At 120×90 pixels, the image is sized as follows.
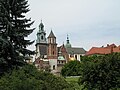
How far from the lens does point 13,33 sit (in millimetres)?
24500

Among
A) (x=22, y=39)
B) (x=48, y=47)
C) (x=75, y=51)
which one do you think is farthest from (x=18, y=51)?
(x=75, y=51)

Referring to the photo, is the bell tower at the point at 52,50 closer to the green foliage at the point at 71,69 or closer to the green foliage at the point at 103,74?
the green foliage at the point at 71,69

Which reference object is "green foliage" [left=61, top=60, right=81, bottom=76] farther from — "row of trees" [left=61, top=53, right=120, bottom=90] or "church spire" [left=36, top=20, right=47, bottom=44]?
"row of trees" [left=61, top=53, right=120, bottom=90]

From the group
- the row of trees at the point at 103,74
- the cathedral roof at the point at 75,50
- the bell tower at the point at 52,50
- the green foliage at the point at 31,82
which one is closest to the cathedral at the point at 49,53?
the bell tower at the point at 52,50

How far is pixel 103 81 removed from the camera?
28359 mm

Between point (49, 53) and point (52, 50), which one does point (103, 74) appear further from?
point (49, 53)

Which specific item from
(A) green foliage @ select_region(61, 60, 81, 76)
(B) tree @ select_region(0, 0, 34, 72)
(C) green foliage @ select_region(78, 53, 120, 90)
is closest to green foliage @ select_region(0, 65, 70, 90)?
(B) tree @ select_region(0, 0, 34, 72)

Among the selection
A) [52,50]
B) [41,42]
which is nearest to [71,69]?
[52,50]

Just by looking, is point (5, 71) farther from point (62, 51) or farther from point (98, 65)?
point (62, 51)

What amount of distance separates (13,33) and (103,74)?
8767 mm

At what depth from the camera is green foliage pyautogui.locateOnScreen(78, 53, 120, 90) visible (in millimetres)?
28031

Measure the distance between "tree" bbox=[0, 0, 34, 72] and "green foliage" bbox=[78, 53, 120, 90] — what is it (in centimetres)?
596

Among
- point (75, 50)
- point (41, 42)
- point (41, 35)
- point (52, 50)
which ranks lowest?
point (52, 50)

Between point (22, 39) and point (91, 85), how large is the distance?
757 cm
